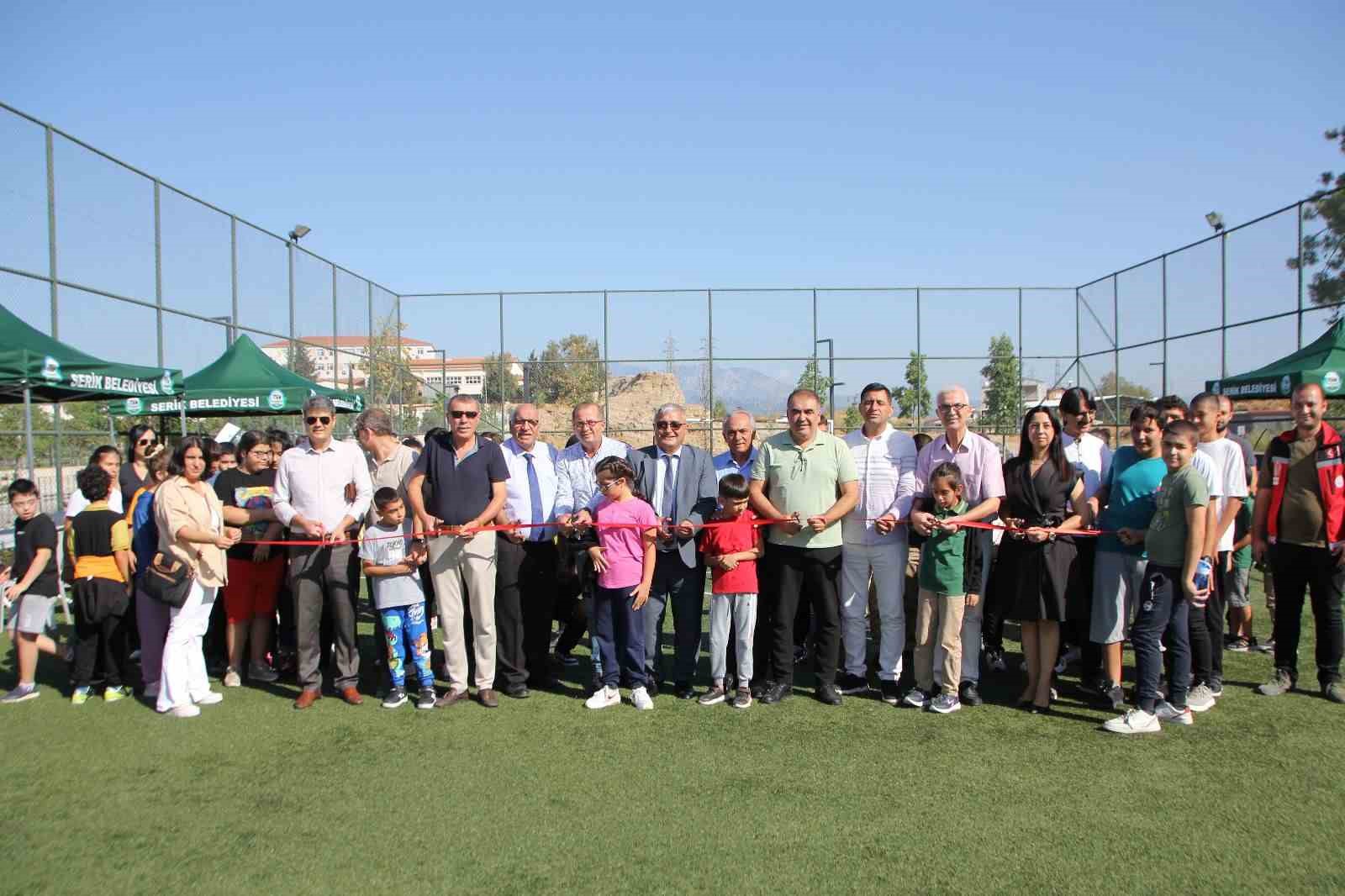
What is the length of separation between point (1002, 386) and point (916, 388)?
2195 mm

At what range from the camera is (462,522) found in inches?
218

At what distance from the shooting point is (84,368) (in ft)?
24.0

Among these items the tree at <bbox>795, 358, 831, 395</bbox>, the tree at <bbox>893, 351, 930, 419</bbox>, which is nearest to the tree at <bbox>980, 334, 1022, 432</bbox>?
the tree at <bbox>893, 351, 930, 419</bbox>

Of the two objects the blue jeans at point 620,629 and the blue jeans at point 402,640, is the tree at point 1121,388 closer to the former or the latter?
the blue jeans at point 620,629

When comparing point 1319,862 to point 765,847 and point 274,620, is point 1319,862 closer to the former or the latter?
point 765,847

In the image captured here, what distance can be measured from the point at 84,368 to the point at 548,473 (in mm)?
4191

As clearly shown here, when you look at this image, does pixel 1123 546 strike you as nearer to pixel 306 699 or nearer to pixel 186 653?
pixel 306 699

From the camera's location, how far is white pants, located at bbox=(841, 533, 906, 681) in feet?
18.2

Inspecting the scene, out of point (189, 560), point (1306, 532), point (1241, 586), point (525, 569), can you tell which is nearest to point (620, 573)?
point (525, 569)

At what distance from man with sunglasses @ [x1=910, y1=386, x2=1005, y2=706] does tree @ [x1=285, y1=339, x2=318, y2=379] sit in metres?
13.1

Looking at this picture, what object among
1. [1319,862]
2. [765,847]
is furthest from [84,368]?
[1319,862]

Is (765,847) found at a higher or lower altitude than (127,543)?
lower

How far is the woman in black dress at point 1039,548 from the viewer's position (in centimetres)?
516

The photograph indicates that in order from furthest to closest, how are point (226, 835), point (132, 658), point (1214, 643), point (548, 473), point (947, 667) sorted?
1. point (132, 658)
2. point (548, 473)
3. point (1214, 643)
4. point (947, 667)
5. point (226, 835)
